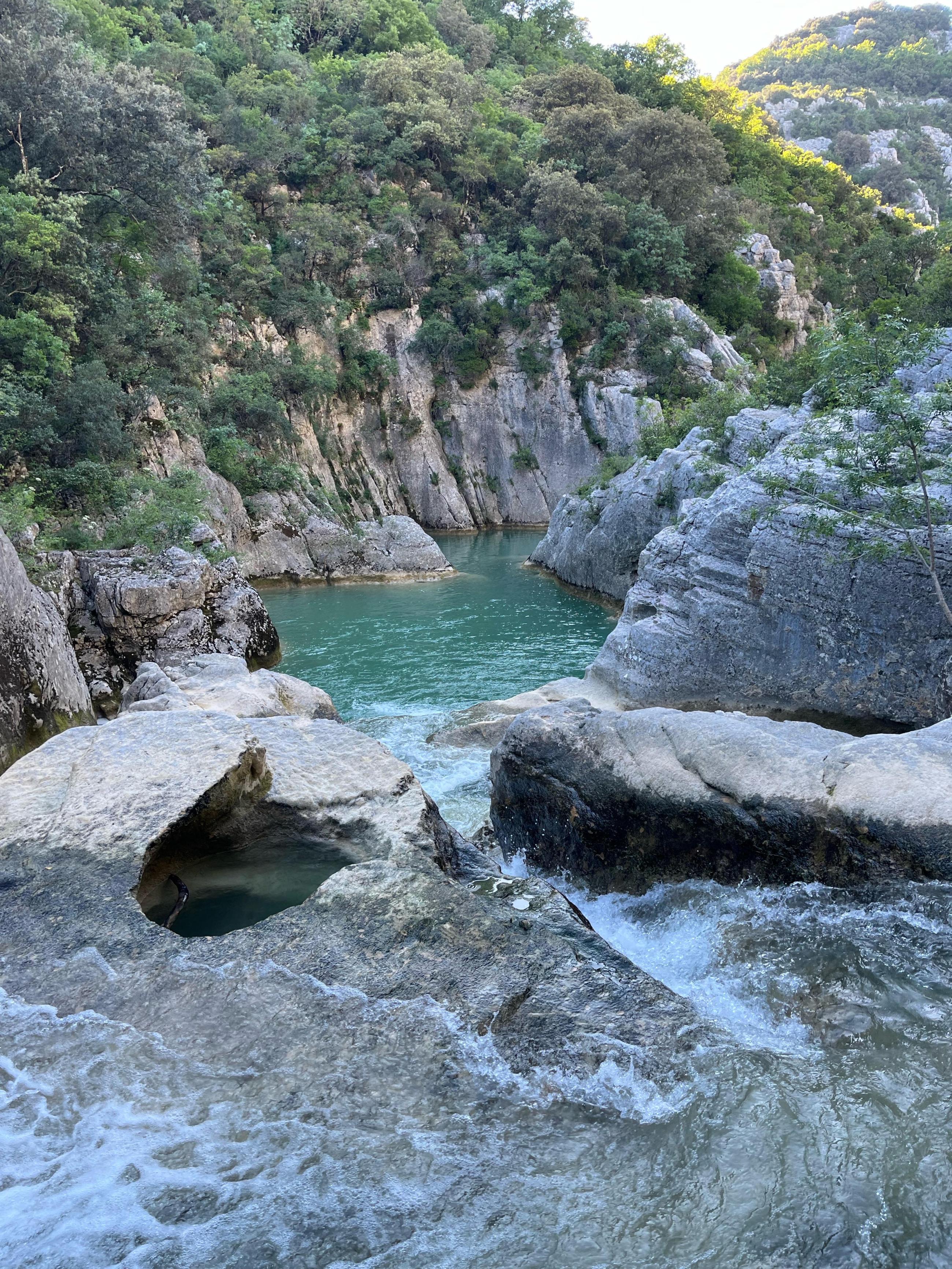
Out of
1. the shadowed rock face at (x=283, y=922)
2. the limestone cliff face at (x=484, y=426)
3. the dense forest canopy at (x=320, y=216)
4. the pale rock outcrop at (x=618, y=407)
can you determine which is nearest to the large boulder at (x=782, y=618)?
the shadowed rock face at (x=283, y=922)

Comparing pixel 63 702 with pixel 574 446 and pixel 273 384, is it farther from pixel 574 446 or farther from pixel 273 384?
pixel 574 446

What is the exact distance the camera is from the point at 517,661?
1731cm

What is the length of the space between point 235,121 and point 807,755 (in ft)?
139

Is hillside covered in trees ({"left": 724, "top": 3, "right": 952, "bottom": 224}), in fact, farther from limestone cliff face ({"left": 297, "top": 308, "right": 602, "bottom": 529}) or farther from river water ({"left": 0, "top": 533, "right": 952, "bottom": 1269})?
river water ({"left": 0, "top": 533, "right": 952, "bottom": 1269})

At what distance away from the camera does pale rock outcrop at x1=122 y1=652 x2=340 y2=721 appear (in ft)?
31.0

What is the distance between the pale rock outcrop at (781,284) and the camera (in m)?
44.8

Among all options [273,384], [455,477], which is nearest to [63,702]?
[273,384]

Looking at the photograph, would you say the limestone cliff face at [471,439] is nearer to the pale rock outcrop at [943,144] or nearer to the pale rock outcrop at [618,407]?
the pale rock outcrop at [618,407]

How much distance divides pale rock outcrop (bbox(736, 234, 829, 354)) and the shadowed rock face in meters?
Answer: 46.4

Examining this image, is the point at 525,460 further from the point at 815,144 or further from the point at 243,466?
the point at 815,144

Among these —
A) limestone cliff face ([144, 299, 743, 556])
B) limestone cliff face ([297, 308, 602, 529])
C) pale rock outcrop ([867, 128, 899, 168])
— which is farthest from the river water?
pale rock outcrop ([867, 128, 899, 168])

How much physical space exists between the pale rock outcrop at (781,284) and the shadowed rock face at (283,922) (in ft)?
152

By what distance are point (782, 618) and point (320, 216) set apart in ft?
111

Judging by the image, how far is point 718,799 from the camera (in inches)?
257
